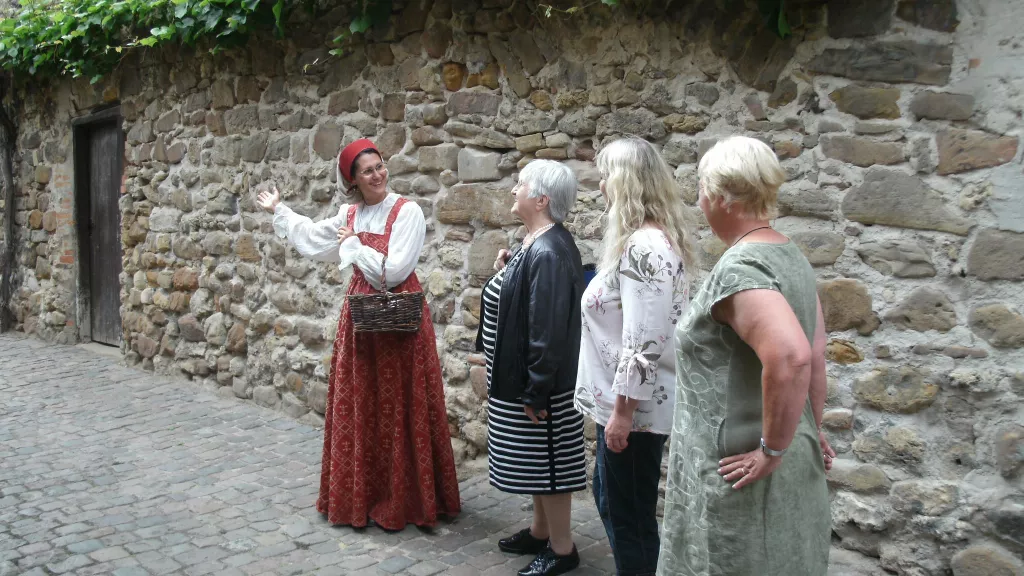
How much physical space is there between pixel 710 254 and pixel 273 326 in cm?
322

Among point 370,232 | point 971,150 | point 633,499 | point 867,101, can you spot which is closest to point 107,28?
point 370,232

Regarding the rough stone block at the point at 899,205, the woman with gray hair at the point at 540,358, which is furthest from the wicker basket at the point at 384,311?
the rough stone block at the point at 899,205

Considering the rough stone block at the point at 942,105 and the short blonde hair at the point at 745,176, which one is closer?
the short blonde hair at the point at 745,176

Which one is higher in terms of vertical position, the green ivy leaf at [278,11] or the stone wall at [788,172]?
A: the green ivy leaf at [278,11]

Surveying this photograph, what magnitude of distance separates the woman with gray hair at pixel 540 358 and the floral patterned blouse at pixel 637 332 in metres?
0.24

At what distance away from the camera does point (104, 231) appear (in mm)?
8062

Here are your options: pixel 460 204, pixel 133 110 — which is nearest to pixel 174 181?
pixel 133 110

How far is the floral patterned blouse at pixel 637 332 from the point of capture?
2533 millimetres

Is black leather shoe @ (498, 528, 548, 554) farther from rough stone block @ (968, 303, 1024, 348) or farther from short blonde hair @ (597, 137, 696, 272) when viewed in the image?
rough stone block @ (968, 303, 1024, 348)

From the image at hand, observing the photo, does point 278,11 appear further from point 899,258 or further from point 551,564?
point 899,258

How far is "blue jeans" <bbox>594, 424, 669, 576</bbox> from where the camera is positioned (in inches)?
108

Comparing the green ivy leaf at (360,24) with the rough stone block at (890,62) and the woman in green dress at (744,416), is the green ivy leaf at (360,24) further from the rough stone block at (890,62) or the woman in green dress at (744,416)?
the woman in green dress at (744,416)

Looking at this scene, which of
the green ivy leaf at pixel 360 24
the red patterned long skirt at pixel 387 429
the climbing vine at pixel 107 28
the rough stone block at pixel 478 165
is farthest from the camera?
the climbing vine at pixel 107 28

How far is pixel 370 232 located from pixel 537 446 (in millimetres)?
1167
